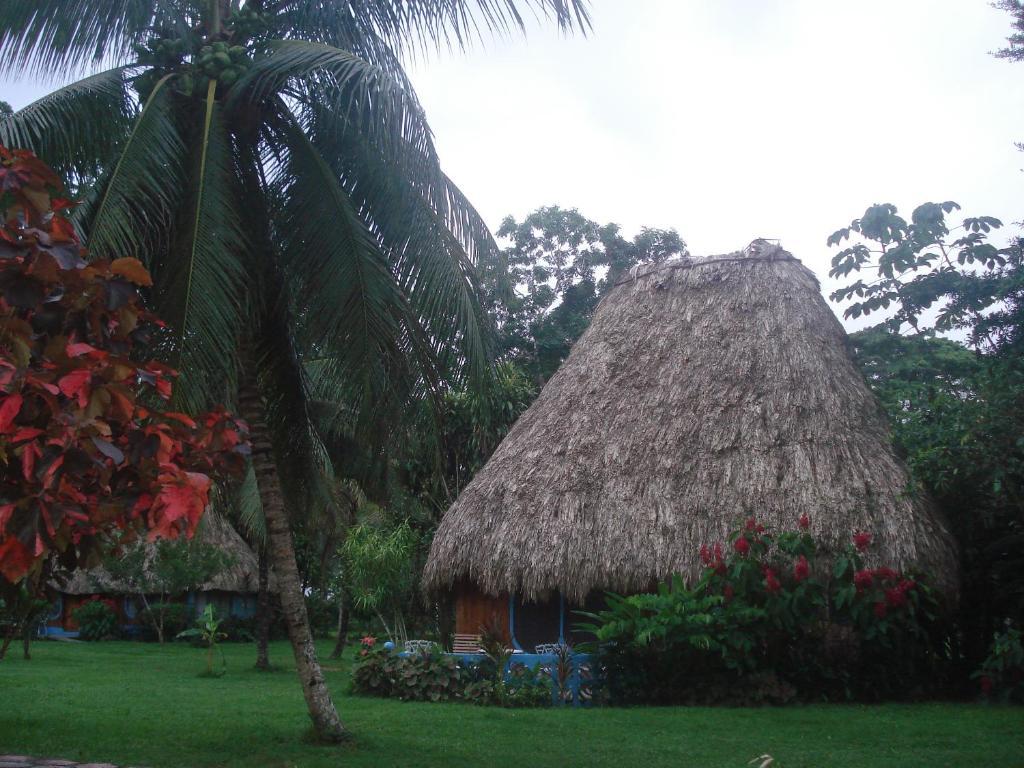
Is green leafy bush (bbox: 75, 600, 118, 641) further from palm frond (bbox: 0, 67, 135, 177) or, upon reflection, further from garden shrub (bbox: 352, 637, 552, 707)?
palm frond (bbox: 0, 67, 135, 177)

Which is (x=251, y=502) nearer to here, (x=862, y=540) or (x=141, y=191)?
(x=862, y=540)

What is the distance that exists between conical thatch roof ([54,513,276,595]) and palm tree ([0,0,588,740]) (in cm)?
1791

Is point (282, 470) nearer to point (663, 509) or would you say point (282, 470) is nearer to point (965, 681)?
point (663, 509)

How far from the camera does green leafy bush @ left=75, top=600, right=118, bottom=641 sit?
25.4 meters

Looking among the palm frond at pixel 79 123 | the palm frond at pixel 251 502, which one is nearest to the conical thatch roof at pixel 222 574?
the palm frond at pixel 251 502

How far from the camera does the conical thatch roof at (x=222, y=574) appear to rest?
25.2m


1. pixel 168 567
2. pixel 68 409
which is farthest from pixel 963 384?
pixel 168 567

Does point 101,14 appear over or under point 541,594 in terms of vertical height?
over

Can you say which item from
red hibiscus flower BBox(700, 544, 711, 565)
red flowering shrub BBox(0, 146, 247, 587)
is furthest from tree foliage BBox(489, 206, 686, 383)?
red flowering shrub BBox(0, 146, 247, 587)

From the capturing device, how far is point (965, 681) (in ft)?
36.8

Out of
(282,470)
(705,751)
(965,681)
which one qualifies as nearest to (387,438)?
(282,470)

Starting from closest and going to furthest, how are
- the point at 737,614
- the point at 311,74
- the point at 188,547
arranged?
1. the point at 311,74
2. the point at 737,614
3. the point at 188,547

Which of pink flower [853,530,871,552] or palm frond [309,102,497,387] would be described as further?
pink flower [853,530,871,552]

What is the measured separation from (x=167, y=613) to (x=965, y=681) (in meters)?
20.2
